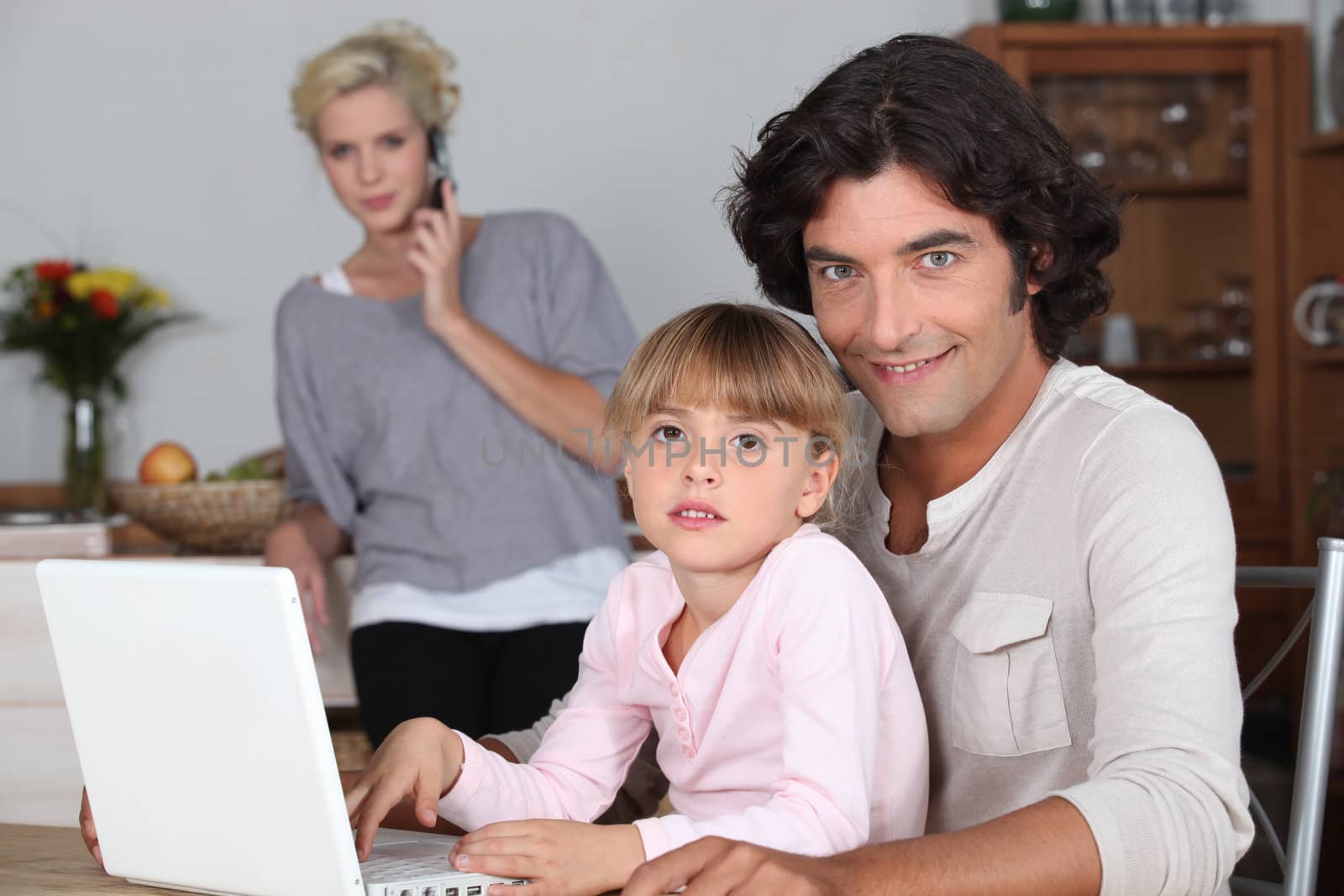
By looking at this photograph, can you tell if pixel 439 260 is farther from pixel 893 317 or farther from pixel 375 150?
pixel 893 317

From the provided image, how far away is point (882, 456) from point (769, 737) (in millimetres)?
442

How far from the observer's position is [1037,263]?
1.36 metres

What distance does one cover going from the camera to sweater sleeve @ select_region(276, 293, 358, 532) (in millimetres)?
2336

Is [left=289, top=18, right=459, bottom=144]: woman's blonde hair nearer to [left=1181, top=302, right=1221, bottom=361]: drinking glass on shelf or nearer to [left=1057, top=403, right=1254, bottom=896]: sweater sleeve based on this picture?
[left=1057, top=403, right=1254, bottom=896]: sweater sleeve

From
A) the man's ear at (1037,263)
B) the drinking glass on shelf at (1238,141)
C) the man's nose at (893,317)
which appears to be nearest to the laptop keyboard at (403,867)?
the man's nose at (893,317)

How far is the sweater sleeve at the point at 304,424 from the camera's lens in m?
2.34

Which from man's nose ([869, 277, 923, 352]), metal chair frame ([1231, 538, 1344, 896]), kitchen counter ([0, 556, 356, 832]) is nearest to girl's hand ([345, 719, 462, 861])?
man's nose ([869, 277, 923, 352])

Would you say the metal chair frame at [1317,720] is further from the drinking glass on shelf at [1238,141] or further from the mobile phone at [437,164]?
the drinking glass on shelf at [1238,141]

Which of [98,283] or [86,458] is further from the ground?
[98,283]

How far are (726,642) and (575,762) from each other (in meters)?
0.18

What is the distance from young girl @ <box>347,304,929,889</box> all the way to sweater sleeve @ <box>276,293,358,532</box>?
3.98ft

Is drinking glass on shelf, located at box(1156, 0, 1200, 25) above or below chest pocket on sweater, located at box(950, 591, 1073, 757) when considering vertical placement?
above

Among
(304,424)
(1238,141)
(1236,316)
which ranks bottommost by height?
(1236,316)

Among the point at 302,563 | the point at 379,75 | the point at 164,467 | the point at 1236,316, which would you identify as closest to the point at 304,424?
the point at 302,563
